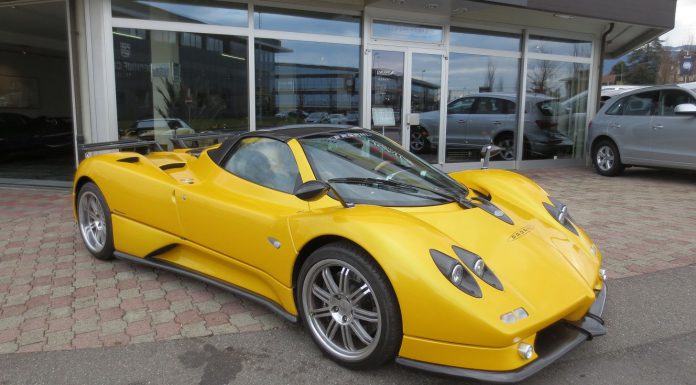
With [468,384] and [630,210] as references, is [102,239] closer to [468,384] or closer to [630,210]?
[468,384]

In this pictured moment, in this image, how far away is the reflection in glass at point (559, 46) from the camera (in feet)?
33.9

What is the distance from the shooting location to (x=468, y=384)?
250 cm

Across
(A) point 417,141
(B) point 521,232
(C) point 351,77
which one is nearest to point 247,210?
(B) point 521,232

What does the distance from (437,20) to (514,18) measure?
1.75 m

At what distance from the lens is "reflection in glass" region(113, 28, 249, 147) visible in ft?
23.8

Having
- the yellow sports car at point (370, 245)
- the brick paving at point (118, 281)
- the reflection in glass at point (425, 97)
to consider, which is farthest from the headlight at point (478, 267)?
the reflection in glass at point (425, 97)

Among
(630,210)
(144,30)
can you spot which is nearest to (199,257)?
(144,30)

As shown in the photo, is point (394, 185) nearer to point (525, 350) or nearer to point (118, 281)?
point (525, 350)

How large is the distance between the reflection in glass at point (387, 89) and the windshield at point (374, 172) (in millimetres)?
5118

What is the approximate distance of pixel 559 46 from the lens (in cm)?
1070

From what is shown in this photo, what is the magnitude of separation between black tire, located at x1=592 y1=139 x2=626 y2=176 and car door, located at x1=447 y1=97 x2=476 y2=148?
103 inches

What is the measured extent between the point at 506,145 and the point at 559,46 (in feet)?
7.96

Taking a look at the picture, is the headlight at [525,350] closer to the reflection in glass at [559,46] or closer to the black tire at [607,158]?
the black tire at [607,158]

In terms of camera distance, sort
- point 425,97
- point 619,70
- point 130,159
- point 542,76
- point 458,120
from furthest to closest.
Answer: point 619,70 → point 542,76 → point 458,120 → point 425,97 → point 130,159
